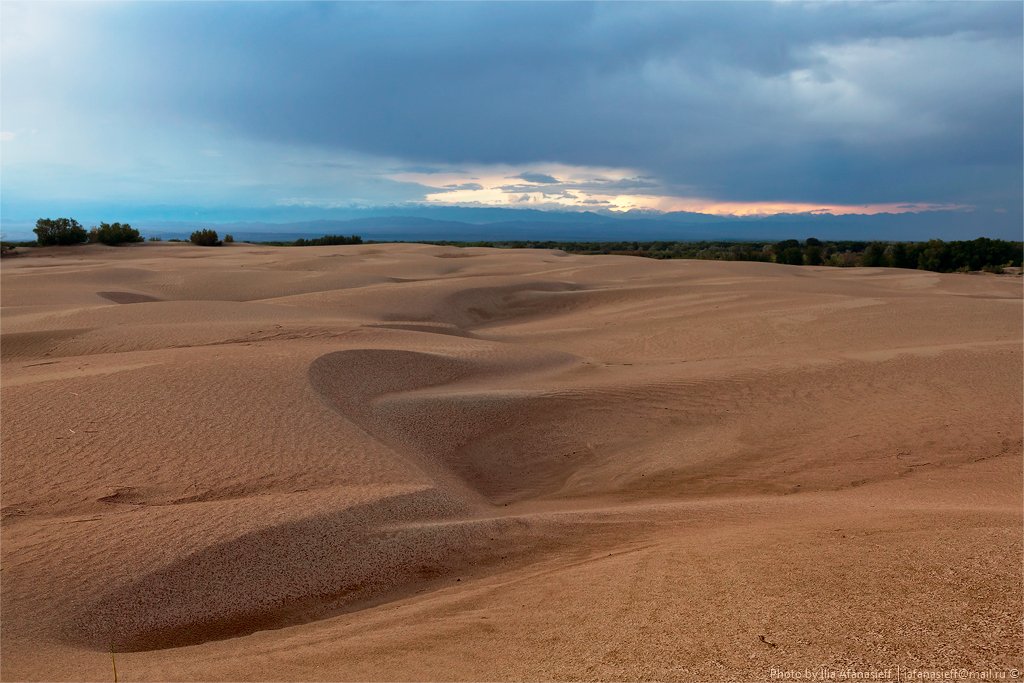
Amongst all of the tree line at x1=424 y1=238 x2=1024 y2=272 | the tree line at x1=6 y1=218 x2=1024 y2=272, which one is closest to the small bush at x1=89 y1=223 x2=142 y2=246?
the tree line at x1=6 y1=218 x2=1024 y2=272

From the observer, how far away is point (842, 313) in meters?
16.4

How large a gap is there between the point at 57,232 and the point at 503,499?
1476 inches

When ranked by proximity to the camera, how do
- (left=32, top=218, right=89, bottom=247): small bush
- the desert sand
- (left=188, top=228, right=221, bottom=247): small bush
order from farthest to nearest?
(left=188, top=228, right=221, bottom=247): small bush, (left=32, top=218, right=89, bottom=247): small bush, the desert sand

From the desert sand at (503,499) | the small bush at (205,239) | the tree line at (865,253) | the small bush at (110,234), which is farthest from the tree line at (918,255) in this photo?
the small bush at (110,234)

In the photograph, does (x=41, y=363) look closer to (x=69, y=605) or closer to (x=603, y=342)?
(x=69, y=605)

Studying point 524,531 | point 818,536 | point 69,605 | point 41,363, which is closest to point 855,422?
point 818,536

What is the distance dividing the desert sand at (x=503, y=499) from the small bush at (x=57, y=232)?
24.0 meters

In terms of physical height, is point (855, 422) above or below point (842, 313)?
below

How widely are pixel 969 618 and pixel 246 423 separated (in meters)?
7.20

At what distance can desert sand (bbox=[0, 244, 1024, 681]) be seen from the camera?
3.93 metres

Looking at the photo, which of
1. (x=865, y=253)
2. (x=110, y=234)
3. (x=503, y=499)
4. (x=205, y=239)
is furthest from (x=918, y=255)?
(x=110, y=234)

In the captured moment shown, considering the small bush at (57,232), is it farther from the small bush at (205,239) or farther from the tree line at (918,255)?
the tree line at (918,255)

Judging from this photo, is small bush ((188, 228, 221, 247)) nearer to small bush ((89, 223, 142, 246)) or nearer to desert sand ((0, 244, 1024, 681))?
small bush ((89, 223, 142, 246))

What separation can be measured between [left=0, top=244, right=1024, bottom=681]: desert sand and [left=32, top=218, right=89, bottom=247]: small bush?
24.0 metres
